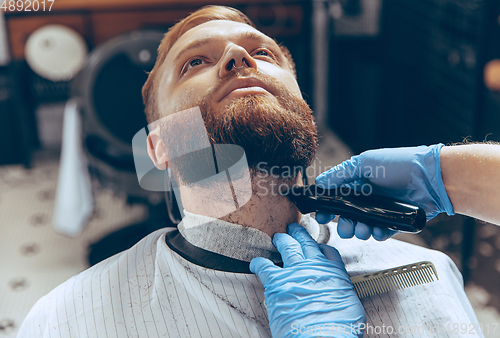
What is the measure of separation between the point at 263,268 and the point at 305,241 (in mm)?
136

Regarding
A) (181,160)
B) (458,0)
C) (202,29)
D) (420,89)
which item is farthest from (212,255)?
(420,89)

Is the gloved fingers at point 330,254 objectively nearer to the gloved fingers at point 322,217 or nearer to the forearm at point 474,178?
the gloved fingers at point 322,217

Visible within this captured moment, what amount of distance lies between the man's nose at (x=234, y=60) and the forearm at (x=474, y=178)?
556 millimetres

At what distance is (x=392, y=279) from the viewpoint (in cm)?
99

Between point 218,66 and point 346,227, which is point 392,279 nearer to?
point 346,227

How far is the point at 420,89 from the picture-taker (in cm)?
248

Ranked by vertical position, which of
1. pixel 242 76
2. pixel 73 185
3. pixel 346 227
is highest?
pixel 242 76

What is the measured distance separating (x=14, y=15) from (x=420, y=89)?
243cm

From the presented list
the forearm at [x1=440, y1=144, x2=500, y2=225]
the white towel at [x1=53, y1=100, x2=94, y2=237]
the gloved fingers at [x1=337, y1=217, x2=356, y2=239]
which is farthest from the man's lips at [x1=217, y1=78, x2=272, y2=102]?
the white towel at [x1=53, y1=100, x2=94, y2=237]

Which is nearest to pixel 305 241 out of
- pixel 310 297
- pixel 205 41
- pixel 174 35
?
pixel 310 297

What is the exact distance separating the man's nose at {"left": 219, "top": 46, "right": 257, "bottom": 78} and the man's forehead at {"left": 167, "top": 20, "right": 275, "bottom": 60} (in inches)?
3.9

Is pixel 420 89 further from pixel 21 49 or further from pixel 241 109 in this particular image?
pixel 21 49

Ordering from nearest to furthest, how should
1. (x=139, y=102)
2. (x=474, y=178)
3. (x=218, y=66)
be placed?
(x=474, y=178)
(x=218, y=66)
(x=139, y=102)

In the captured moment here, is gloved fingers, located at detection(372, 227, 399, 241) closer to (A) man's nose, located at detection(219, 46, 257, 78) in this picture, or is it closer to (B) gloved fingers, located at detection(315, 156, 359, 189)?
(B) gloved fingers, located at detection(315, 156, 359, 189)
